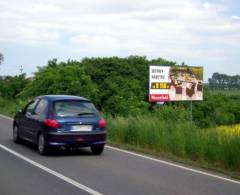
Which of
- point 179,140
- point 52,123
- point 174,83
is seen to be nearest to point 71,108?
point 52,123

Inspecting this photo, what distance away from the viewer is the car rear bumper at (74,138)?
14.2m

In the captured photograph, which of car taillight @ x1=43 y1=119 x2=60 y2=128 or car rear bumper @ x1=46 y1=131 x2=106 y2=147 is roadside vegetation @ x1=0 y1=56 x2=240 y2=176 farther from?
car taillight @ x1=43 y1=119 x2=60 y2=128

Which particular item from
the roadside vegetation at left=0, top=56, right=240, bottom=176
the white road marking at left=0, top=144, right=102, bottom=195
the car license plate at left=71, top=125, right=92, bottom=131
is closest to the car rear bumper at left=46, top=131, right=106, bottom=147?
the car license plate at left=71, top=125, right=92, bottom=131

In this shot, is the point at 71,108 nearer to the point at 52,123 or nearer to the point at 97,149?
the point at 52,123

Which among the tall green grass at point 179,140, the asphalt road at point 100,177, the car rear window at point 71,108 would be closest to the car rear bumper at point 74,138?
the asphalt road at point 100,177

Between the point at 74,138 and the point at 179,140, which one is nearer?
the point at 74,138

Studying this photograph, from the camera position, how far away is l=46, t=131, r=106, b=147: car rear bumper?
14.2 m

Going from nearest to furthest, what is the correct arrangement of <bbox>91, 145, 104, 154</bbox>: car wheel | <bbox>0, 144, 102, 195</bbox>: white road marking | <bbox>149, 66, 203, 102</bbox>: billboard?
<bbox>0, 144, 102, 195</bbox>: white road marking → <bbox>91, 145, 104, 154</bbox>: car wheel → <bbox>149, 66, 203, 102</bbox>: billboard

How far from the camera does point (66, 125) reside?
14.4 meters

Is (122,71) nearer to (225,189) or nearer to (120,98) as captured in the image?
(120,98)

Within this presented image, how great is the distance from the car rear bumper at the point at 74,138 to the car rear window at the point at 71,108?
0.57 metres

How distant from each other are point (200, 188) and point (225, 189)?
0.45 metres

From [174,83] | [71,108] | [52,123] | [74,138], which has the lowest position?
[74,138]

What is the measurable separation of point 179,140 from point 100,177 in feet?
16.4
